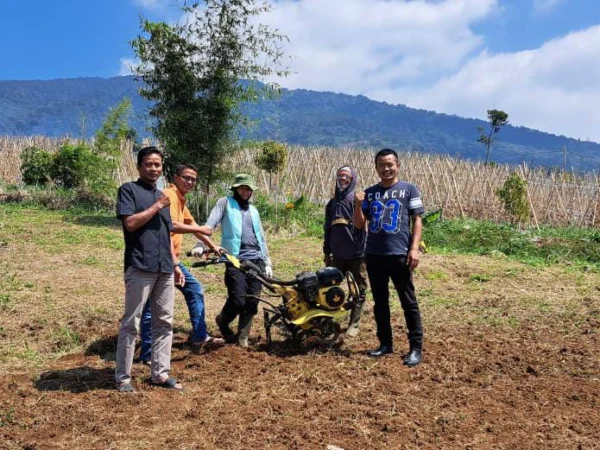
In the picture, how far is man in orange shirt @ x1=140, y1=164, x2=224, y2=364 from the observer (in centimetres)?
400

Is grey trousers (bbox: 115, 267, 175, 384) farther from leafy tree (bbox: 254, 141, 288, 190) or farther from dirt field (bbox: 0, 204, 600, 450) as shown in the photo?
leafy tree (bbox: 254, 141, 288, 190)

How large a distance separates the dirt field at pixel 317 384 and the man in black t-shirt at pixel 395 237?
1.29 feet

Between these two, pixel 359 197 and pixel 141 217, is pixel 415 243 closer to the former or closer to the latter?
pixel 359 197

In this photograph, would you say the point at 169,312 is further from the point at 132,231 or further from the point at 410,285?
the point at 410,285

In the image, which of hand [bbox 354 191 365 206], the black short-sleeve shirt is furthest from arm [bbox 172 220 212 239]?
hand [bbox 354 191 365 206]

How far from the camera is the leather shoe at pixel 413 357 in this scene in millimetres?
4152

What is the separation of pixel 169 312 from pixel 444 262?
5.54 metres

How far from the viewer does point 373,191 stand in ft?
14.0

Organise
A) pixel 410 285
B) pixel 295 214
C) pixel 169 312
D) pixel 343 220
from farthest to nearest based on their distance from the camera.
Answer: pixel 295 214 < pixel 343 220 < pixel 410 285 < pixel 169 312

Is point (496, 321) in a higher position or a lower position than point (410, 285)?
lower

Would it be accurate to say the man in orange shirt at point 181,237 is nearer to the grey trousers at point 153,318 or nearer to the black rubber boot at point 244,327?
the black rubber boot at point 244,327

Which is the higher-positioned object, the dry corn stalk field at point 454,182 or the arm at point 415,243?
the dry corn stalk field at point 454,182

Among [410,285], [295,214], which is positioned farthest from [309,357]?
[295,214]

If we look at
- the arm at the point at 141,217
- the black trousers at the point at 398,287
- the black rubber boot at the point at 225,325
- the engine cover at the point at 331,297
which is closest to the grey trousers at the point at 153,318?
the arm at the point at 141,217
